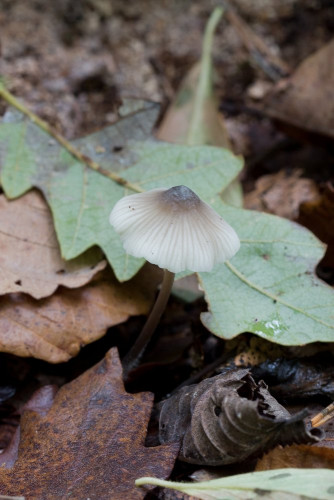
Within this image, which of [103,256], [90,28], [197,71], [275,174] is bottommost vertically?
[275,174]

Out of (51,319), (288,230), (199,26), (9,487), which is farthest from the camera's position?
(199,26)

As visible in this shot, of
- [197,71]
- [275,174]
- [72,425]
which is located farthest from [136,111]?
[72,425]

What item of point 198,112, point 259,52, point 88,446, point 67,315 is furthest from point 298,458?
point 259,52

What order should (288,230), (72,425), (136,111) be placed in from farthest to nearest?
(136,111) → (288,230) → (72,425)

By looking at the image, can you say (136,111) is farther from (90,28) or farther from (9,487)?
(9,487)

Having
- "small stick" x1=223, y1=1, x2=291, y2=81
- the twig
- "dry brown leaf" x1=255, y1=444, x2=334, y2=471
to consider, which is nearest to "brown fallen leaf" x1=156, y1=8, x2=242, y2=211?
"small stick" x1=223, y1=1, x2=291, y2=81

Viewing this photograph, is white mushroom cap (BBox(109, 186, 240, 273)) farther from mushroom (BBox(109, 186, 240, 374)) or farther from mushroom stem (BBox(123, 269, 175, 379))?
mushroom stem (BBox(123, 269, 175, 379))

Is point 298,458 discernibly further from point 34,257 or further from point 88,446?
point 34,257
